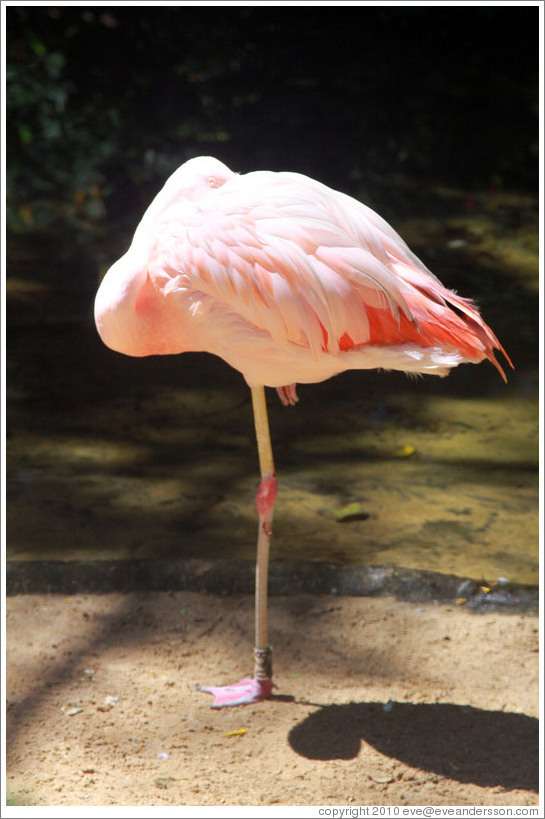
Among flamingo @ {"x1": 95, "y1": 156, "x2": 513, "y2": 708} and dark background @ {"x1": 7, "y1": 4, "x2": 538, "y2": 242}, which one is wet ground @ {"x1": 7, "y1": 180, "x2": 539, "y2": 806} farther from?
dark background @ {"x1": 7, "y1": 4, "x2": 538, "y2": 242}

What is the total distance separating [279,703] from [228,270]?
3.82ft

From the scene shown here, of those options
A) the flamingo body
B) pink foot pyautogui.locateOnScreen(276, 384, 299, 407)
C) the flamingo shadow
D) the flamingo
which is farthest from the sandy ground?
the flamingo body

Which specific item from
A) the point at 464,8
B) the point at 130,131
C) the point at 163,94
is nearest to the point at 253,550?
the point at 130,131

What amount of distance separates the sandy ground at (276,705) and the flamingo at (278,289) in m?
0.21

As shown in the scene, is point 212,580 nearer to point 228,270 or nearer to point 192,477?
point 192,477

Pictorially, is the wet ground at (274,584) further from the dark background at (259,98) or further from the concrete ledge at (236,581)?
the dark background at (259,98)

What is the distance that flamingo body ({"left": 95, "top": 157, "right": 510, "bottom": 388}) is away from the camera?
2256 mm

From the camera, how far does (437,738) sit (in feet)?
7.93

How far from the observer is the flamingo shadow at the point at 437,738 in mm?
2316

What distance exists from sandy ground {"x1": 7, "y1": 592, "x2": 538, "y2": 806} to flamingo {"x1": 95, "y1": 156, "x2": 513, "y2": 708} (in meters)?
Result: 0.21

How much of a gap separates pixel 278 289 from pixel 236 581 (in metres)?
1.10

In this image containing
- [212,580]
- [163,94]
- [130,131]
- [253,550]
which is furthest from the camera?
[163,94]

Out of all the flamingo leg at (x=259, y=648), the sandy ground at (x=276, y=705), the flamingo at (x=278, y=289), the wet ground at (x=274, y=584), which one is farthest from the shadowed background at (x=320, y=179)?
the flamingo at (x=278, y=289)

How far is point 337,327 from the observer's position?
2.28 meters
